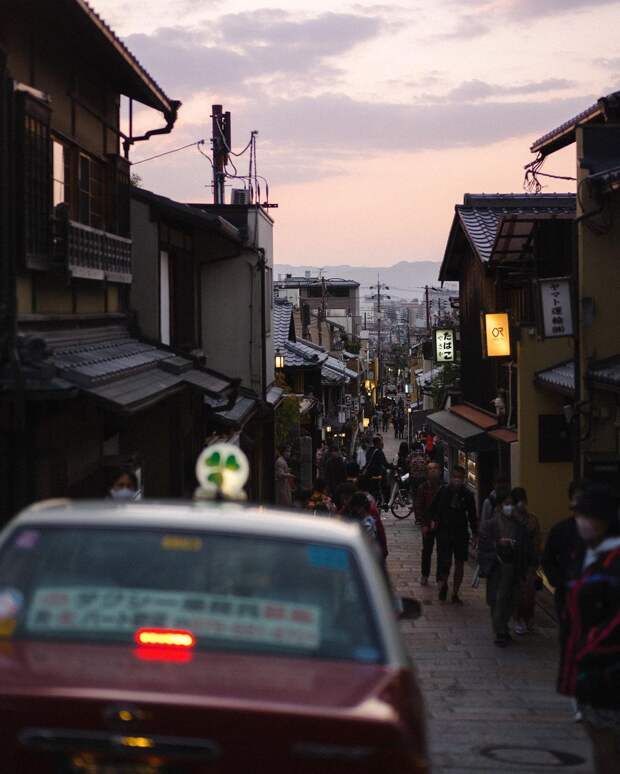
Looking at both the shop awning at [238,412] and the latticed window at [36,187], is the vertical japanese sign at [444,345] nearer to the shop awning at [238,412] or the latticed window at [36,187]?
the shop awning at [238,412]

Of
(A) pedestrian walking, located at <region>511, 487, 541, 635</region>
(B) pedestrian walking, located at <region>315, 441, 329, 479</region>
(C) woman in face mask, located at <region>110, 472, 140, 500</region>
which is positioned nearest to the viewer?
(C) woman in face mask, located at <region>110, 472, 140, 500</region>

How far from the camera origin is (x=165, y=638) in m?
4.62

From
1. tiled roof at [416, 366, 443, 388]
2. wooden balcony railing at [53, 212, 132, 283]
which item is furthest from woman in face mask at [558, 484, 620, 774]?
tiled roof at [416, 366, 443, 388]

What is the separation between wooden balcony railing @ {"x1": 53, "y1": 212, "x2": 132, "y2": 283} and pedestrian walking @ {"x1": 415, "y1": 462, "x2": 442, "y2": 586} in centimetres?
582

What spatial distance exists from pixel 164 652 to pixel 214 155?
25.4 meters

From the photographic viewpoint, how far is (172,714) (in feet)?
12.8

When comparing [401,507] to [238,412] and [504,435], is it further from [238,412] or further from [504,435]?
[238,412]

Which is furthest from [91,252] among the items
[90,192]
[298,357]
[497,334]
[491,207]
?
[298,357]

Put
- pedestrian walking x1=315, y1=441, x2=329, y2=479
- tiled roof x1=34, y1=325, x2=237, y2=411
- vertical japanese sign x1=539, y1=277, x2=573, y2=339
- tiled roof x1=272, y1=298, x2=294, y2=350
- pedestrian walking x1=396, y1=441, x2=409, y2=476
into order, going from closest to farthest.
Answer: tiled roof x1=34, y1=325, x2=237, y2=411
vertical japanese sign x1=539, y1=277, x2=573, y2=339
pedestrian walking x1=315, y1=441, x2=329, y2=479
pedestrian walking x1=396, y1=441, x2=409, y2=476
tiled roof x1=272, y1=298, x2=294, y2=350

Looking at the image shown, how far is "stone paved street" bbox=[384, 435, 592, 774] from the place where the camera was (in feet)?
28.5

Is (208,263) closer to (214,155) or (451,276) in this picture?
(214,155)

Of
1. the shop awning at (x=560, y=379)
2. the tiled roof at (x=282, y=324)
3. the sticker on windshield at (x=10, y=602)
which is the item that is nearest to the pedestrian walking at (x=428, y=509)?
the shop awning at (x=560, y=379)

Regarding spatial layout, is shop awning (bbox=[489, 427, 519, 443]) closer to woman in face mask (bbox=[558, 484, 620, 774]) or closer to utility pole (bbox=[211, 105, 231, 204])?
utility pole (bbox=[211, 105, 231, 204])

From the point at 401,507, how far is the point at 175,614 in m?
29.0
